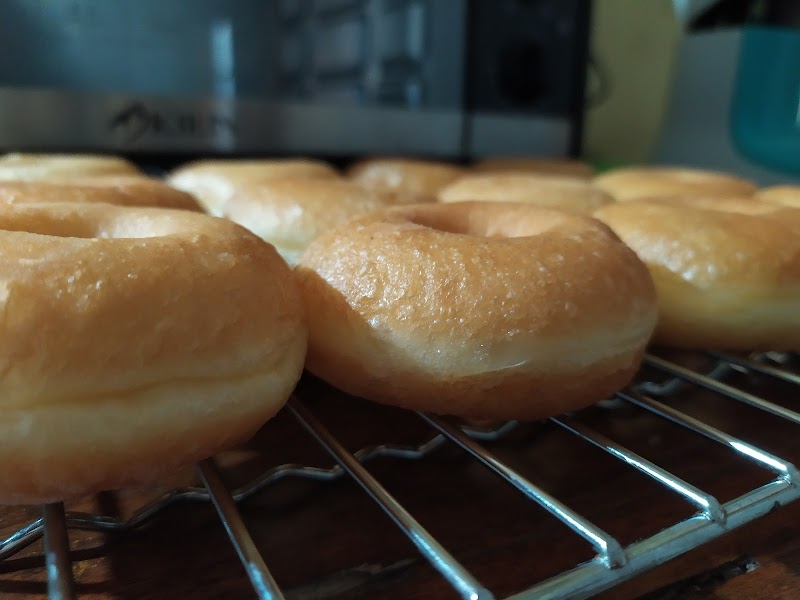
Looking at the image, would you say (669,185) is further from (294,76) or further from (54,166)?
(54,166)

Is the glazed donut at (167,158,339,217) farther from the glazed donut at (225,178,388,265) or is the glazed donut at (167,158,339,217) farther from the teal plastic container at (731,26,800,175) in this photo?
the teal plastic container at (731,26,800,175)

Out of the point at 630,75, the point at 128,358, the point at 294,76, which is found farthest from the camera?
the point at 630,75

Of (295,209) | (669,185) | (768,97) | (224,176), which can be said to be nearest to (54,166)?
(224,176)

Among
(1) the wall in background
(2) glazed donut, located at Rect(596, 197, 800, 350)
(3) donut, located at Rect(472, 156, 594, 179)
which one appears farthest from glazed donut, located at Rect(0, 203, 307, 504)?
(1) the wall in background

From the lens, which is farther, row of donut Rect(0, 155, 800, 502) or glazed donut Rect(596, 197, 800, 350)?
glazed donut Rect(596, 197, 800, 350)

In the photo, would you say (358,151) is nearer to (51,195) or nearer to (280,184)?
(280,184)

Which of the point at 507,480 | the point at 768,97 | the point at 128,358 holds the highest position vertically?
the point at 768,97

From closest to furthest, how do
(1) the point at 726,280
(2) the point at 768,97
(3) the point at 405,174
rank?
(1) the point at 726,280 → (3) the point at 405,174 → (2) the point at 768,97
